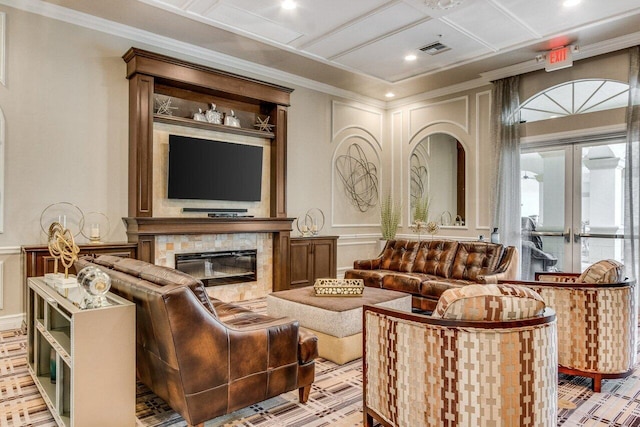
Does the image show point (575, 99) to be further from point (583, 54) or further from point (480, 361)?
point (480, 361)

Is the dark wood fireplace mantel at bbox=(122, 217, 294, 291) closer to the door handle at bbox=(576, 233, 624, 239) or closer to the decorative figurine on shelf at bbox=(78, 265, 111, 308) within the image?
the decorative figurine on shelf at bbox=(78, 265, 111, 308)

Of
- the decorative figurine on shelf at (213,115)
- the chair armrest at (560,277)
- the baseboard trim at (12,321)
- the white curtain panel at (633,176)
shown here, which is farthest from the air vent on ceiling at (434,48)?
the baseboard trim at (12,321)

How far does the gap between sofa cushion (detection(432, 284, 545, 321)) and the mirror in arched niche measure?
16.7 ft

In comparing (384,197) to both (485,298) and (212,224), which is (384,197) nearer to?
(212,224)

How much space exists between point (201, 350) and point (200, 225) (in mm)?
3183

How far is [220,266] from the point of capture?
5.50m

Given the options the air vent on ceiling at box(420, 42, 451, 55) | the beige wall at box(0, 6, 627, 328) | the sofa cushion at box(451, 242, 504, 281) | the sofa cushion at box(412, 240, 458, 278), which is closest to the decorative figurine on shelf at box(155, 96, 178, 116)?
the beige wall at box(0, 6, 627, 328)

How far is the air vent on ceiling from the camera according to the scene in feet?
17.0

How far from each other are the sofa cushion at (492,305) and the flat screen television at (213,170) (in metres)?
4.09

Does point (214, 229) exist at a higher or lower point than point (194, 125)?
lower

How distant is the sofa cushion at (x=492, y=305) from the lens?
5.65 ft

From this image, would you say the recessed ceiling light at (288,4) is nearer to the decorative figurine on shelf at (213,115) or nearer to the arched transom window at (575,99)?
the decorative figurine on shelf at (213,115)

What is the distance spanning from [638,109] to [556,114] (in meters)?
0.94

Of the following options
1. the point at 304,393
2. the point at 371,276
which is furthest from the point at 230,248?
Result: the point at 304,393
